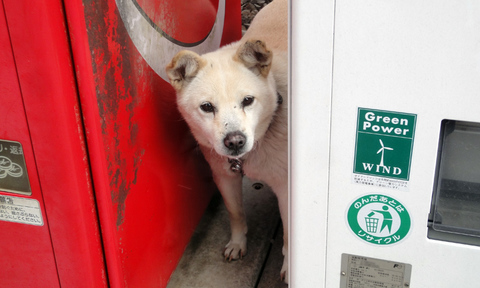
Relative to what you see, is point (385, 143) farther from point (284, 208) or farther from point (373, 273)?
point (284, 208)

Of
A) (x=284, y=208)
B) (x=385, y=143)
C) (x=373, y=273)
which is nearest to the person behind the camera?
(x=385, y=143)

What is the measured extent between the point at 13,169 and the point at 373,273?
1030 mm

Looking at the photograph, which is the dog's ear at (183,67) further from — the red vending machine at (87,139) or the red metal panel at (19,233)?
the red metal panel at (19,233)

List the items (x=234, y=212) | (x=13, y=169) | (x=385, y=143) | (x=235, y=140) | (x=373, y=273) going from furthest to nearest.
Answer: (x=234, y=212) → (x=235, y=140) → (x=13, y=169) → (x=373, y=273) → (x=385, y=143)

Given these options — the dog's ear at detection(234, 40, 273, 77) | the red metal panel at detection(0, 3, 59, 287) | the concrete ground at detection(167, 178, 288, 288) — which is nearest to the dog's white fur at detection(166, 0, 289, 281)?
the dog's ear at detection(234, 40, 273, 77)

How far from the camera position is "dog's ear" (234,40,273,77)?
4.95 ft

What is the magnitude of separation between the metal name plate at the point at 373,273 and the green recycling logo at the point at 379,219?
7 centimetres

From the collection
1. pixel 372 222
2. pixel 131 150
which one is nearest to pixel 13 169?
pixel 131 150

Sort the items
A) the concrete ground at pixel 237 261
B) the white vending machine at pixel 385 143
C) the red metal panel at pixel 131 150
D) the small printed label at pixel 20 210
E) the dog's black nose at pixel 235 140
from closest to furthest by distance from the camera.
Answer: the white vending machine at pixel 385 143
the red metal panel at pixel 131 150
the small printed label at pixel 20 210
the dog's black nose at pixel 235 140
the concrete ground at pixel 237 261

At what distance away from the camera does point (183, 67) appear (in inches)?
61.5

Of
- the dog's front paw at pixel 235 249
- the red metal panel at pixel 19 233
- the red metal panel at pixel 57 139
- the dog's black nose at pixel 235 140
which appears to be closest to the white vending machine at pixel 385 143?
the dog's black nose at pixel 235 140

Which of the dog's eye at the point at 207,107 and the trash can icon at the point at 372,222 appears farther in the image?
the dog's eye at the point at 207,107

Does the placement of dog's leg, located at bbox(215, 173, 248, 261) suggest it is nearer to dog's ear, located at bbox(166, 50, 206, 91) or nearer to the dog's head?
the dog's head

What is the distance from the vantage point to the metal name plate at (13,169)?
4.06 ft
